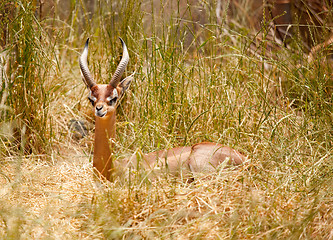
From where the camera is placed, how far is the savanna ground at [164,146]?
2688mm

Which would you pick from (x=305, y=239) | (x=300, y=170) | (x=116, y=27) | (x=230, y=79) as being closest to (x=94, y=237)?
(x=305, y=239)

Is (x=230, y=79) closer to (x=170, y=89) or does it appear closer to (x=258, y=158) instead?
(x=170, y=89)

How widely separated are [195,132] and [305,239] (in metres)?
1.86

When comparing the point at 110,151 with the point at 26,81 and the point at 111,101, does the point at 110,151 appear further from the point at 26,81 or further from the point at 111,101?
the point at 26,81

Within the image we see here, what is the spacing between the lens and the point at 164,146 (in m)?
4.02

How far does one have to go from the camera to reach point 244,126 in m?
4.02

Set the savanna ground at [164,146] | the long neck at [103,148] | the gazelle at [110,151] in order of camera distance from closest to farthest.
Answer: the savanna ground at [164,146]
the gazelle at [110,151]
the long neck at [103,148]

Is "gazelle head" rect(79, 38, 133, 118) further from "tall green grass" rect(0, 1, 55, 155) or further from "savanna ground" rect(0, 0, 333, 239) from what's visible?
"tall green grass" rect(0, 1, 55, 155)

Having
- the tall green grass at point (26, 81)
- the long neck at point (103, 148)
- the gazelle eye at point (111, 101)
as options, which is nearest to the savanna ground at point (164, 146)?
the tall green grass at point (26, 81)

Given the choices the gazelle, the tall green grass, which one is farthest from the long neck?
the tall green grass

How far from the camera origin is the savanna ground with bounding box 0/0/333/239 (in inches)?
106

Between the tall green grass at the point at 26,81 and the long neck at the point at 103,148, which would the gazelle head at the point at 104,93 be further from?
the tall green grass at the point at 26,81

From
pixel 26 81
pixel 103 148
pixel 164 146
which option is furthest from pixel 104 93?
pixel 26 81

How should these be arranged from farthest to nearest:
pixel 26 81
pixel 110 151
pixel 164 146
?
pixel 26 81 → pixel 164 146 → pixel 110 151
